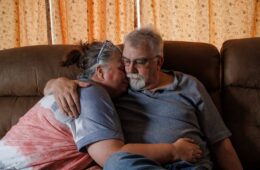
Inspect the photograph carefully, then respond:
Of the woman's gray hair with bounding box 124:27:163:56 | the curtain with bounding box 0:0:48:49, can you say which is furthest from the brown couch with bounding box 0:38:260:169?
the curtain with bounding box 0:0:48:49

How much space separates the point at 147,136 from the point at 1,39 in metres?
1.57

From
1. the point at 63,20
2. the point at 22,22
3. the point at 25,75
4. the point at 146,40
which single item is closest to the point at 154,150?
the point at 146,40

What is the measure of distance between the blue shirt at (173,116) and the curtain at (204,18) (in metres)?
0.96

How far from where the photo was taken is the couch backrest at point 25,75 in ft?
5.56

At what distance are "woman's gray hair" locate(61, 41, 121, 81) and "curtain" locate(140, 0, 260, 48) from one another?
3.15ft

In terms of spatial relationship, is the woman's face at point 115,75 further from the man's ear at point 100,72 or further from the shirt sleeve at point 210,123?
the shirt sleeve at point 210,123

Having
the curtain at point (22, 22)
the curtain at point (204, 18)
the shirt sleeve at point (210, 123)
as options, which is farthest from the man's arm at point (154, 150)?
the curtain at point (22, 22)

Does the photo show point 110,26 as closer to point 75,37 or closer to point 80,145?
point 75,37

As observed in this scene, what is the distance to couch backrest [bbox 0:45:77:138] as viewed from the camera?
169 cm

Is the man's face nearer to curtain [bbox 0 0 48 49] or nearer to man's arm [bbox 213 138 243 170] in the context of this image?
man's arm [bbox 213 138 243 170]

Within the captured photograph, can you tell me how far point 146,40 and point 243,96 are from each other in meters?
0.62

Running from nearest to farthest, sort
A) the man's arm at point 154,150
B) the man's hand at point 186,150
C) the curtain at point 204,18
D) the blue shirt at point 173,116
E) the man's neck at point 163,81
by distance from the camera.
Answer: the man's arm at point 154,150 → the man's hand at point 186,150 → the blue shirt at point 173,116 → the man's neck at point 163,81 → the curtain at point 204,18

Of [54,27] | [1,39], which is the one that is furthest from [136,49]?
[1,39]

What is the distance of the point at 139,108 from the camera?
4.71 feet
